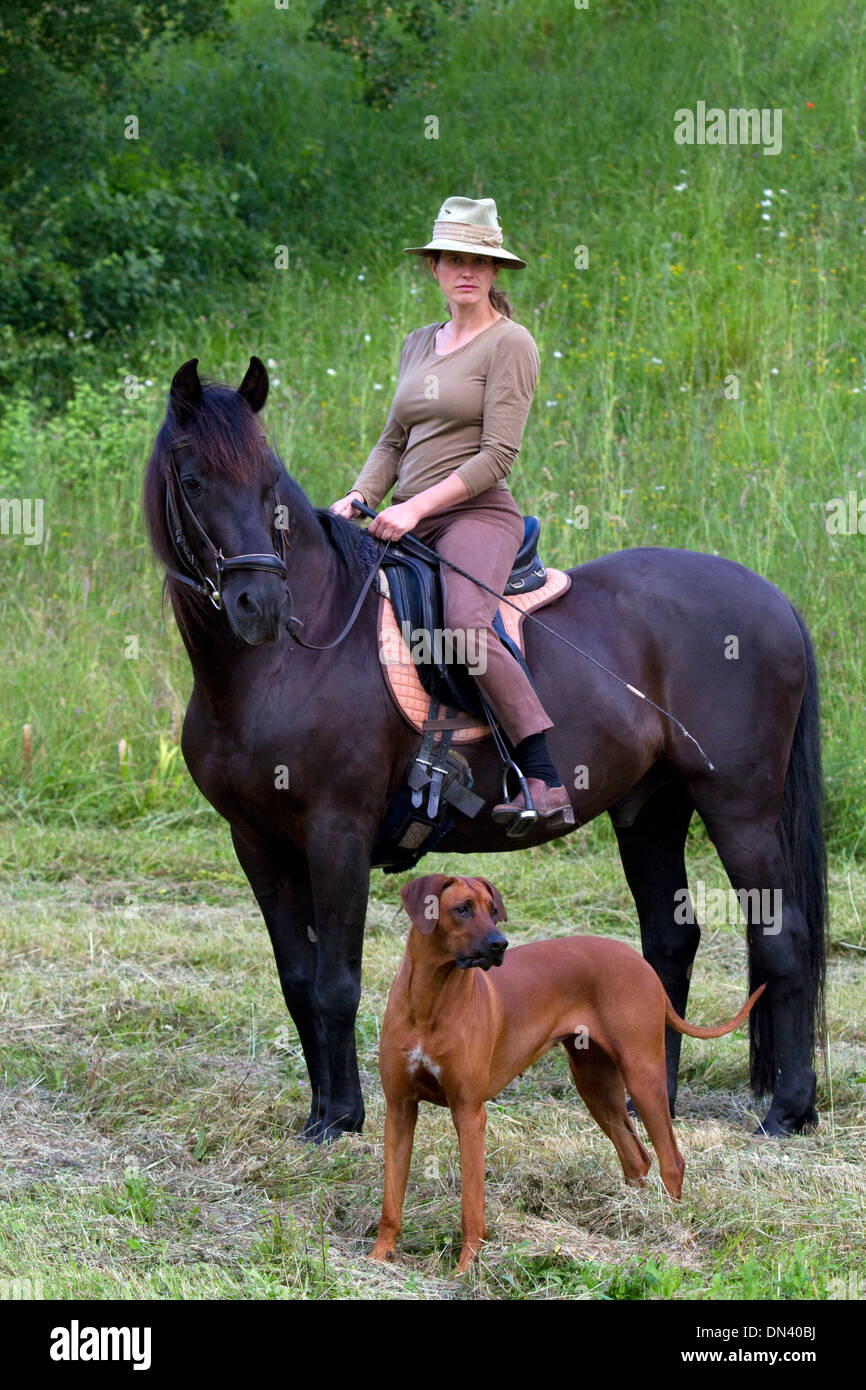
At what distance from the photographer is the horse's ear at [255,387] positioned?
4.19 m

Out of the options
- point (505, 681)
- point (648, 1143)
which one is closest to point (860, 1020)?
point (648, 1143)

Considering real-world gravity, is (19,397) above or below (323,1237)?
above

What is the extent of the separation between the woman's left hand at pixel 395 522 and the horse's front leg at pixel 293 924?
1.06 m

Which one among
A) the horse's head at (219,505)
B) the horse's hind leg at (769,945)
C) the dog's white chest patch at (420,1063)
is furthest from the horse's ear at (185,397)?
the horse's hind leg at (769,945)

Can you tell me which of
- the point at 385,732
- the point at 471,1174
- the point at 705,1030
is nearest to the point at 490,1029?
the point at 471,1174

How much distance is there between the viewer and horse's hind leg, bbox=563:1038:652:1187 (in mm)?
3887

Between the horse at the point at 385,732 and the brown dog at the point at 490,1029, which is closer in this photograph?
the brown dog at the point at 490,1029

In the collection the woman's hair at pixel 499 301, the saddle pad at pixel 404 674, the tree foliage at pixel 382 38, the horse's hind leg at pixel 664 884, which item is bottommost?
the horse's hind leg at pixel 664 884

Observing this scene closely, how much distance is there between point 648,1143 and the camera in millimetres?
4383

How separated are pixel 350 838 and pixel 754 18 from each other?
556 inches

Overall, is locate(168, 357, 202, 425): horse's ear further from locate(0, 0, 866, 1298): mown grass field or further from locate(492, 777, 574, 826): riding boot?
locate(492, 777, 574, 826): riding boot

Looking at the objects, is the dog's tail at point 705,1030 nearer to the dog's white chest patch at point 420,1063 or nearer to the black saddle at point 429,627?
the dog's white chest patch at point 420,1063

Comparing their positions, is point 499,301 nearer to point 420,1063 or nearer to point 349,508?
point 349,508

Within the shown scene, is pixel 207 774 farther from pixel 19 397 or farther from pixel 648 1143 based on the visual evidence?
pixel 19 397
